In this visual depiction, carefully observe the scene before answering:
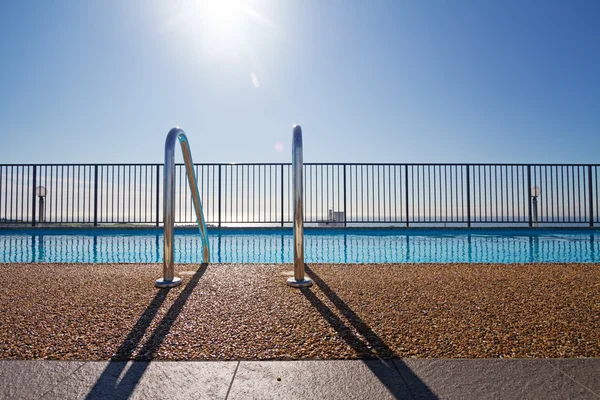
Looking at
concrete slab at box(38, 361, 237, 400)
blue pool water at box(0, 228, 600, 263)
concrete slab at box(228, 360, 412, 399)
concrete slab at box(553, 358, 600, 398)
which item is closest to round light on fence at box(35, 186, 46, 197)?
blue pool water at box(0, 228, 600, 263)

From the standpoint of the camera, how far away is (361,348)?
71.8 inches

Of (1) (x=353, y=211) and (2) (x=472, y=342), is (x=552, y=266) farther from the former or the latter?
(1) (x=353, y=211)

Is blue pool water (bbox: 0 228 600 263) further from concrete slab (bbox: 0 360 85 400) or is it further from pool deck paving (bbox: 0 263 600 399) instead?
concrete slab (bbox: 0 360 85 400)

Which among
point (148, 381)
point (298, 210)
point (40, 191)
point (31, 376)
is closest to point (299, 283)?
point (298, 210)

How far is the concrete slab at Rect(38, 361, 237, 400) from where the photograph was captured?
1369mm

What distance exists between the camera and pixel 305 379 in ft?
4.88

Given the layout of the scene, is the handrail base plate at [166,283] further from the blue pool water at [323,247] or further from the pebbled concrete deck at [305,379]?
the blue pool water at [323,247]

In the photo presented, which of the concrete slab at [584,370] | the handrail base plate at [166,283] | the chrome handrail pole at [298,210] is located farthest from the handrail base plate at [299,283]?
the concrete slab at [584,370]

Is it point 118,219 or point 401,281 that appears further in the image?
point 118,219

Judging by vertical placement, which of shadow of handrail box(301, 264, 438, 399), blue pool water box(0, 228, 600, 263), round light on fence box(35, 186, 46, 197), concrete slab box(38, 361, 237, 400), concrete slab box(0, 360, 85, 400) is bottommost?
blue pool water box(0, 228, 600, 263)

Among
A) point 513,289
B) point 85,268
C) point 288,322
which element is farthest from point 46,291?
point 513,289

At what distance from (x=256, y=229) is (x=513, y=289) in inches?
324

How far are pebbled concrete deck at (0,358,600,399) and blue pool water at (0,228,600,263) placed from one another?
4082 mm

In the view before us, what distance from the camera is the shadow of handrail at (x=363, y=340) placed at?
1.43m
